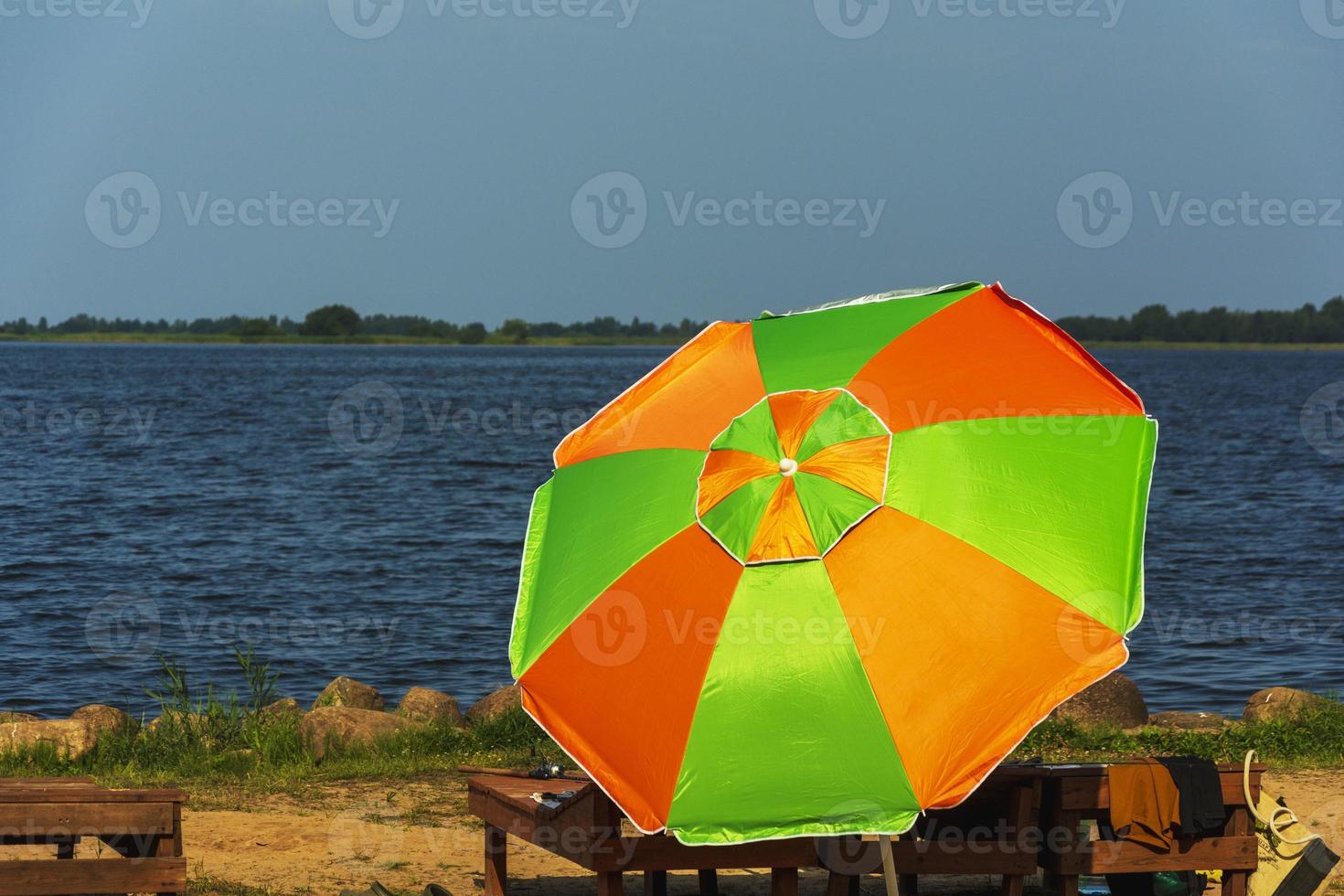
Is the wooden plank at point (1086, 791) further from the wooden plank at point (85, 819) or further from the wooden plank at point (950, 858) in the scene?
the wooden plank at point (85, 819)

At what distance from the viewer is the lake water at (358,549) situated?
66.8ft

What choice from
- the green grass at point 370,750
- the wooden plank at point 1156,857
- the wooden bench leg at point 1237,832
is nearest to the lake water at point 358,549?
the green grass at point 370,750

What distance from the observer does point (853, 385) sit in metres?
6.52

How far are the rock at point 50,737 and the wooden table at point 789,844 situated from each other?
5816mm

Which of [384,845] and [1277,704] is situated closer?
[384,845]

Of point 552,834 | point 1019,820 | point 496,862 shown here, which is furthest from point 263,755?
point 1019,820

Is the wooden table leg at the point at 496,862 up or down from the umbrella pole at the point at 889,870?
down

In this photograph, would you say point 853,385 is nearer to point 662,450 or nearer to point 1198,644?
point 662,450

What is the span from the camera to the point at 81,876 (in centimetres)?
718

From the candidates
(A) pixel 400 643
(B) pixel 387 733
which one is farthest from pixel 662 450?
(A) pixel 400 643

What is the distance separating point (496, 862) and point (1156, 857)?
11.3 ft

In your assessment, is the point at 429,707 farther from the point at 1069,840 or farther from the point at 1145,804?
the point at 1145,804

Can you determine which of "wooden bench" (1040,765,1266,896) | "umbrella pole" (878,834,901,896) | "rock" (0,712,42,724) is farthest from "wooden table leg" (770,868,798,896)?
"rock" (0,712,42,724)

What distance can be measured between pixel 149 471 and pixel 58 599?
21388 mm
